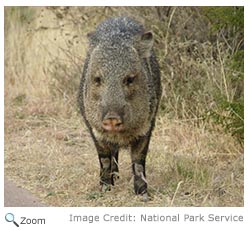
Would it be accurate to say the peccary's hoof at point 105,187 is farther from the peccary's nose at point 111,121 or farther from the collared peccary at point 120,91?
the peccary's nose at point 111,121

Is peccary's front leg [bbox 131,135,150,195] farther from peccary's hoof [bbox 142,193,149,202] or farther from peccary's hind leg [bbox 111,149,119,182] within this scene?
peccary's hind leg [bbox 111,149,119,182]

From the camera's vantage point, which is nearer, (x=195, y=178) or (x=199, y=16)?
(x=195, y=178)

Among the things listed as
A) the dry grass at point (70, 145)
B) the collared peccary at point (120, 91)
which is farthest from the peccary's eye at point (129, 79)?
the dry grass at point (70, 145)

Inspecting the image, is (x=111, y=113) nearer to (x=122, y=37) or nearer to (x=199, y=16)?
(x=122, y=37)

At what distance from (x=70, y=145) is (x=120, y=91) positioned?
2.30m

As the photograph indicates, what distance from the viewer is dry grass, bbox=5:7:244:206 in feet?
19.5

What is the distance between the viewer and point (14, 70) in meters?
9.95

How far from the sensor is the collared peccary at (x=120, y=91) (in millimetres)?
5434

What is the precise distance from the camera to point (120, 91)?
5.45 metres
